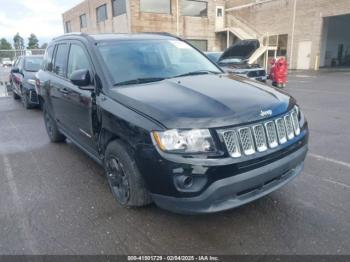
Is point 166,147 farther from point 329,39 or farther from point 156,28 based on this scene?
point 329,39

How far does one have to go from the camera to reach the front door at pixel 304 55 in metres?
24.6

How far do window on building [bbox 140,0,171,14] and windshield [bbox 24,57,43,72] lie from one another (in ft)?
56.1

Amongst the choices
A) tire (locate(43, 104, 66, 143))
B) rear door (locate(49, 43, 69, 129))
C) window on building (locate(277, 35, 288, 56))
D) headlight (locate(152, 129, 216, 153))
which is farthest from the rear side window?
window on building (locate(277, 35, 288, 56))

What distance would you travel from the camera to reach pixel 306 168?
4078 mm

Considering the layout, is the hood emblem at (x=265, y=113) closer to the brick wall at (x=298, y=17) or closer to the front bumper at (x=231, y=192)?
the front bumper at (x=231, y=192)

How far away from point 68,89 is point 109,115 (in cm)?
141

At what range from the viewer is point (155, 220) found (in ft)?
9.73

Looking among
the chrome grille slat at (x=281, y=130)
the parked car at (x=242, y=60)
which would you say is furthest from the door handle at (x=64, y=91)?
the parked car at (x=242, y=60)

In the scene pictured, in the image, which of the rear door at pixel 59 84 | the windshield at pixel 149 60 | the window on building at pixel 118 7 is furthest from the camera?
the window on building at pixel 118 7

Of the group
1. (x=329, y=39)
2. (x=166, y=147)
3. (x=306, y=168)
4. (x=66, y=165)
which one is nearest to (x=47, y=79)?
(x=66, y=165)

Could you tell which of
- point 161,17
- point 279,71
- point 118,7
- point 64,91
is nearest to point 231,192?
point 64,91

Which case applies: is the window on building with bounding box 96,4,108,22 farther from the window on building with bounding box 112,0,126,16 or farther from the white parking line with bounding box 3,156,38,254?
the white parking line with bounding box 3,156,38,254

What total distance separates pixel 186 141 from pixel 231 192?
560 millimetres

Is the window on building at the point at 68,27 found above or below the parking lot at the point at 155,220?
above
